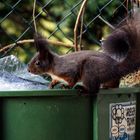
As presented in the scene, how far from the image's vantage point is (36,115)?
1497 millimetres

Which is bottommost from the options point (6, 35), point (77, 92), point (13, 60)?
point (77, 92)

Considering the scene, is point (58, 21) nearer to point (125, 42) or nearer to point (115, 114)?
point (125, 42)

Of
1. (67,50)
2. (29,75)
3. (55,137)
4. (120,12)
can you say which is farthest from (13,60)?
(120,12)

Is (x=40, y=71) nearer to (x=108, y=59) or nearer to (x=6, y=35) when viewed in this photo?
(x=108, y=59)

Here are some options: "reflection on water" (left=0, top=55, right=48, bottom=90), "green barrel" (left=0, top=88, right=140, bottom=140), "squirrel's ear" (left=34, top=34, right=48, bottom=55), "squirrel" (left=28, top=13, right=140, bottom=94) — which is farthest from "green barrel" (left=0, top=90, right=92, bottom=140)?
"squirrel's ear" (left=34, top=34, right=48, bottom=55)

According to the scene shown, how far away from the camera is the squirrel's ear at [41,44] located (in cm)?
182

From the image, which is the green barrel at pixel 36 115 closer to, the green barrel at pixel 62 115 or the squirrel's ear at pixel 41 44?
the green barrel at pixel 62 115

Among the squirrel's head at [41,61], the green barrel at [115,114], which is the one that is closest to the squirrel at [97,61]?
the squirrel's head at [41,61]

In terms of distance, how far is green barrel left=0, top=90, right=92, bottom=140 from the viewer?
149 cm

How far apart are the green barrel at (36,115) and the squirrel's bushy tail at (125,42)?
359mm

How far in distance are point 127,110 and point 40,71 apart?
41cm

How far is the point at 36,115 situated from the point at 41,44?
0.42m

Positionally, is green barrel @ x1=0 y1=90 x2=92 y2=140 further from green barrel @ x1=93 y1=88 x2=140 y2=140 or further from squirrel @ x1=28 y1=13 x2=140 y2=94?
squirrel @ x1=28 y1=13 x2=140 y2=94

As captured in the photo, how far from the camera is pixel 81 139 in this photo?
1575mm
